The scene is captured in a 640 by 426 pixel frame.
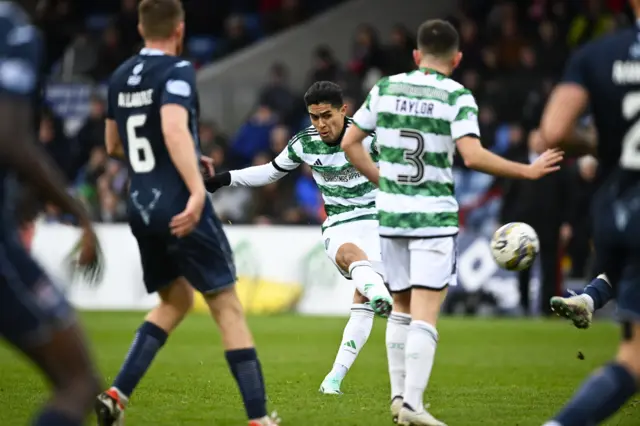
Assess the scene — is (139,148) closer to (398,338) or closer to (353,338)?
(398,338)

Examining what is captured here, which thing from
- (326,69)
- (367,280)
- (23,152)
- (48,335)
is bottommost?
(367,280)

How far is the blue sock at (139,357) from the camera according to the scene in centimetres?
734

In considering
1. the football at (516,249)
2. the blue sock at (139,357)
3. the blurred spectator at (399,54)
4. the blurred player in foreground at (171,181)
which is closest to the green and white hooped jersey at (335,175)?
the football at (516,249)

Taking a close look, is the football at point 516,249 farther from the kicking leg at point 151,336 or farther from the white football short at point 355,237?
the kicking leg at point 151,336

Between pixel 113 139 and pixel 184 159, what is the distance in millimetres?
848

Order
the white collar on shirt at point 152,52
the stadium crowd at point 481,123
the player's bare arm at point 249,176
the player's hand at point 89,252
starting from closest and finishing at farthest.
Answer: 1. the player's hand at point 89,252
2. the white collar on shirt at point 152,52
3. the player's bare arm at point 249,176
4. the stadium crowd at point 481,123

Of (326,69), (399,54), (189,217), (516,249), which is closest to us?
(189,217)

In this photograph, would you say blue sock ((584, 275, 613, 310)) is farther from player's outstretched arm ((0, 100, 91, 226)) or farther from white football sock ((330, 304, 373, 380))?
player's outstretched arm ((0, 100, 91, 226))

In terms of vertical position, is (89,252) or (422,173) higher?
(422,173)

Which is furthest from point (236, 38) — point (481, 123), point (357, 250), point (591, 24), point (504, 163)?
point (504, 163)

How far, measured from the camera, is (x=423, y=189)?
7422 millimetres

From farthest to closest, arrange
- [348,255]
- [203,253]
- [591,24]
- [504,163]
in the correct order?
[591,24], [348,255], [504,163], [203,253]

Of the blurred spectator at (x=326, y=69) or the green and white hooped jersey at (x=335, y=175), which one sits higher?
the blurred spectator at (x=326, y=69)

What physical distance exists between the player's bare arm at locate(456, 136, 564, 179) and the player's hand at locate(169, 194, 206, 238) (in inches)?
63.3
